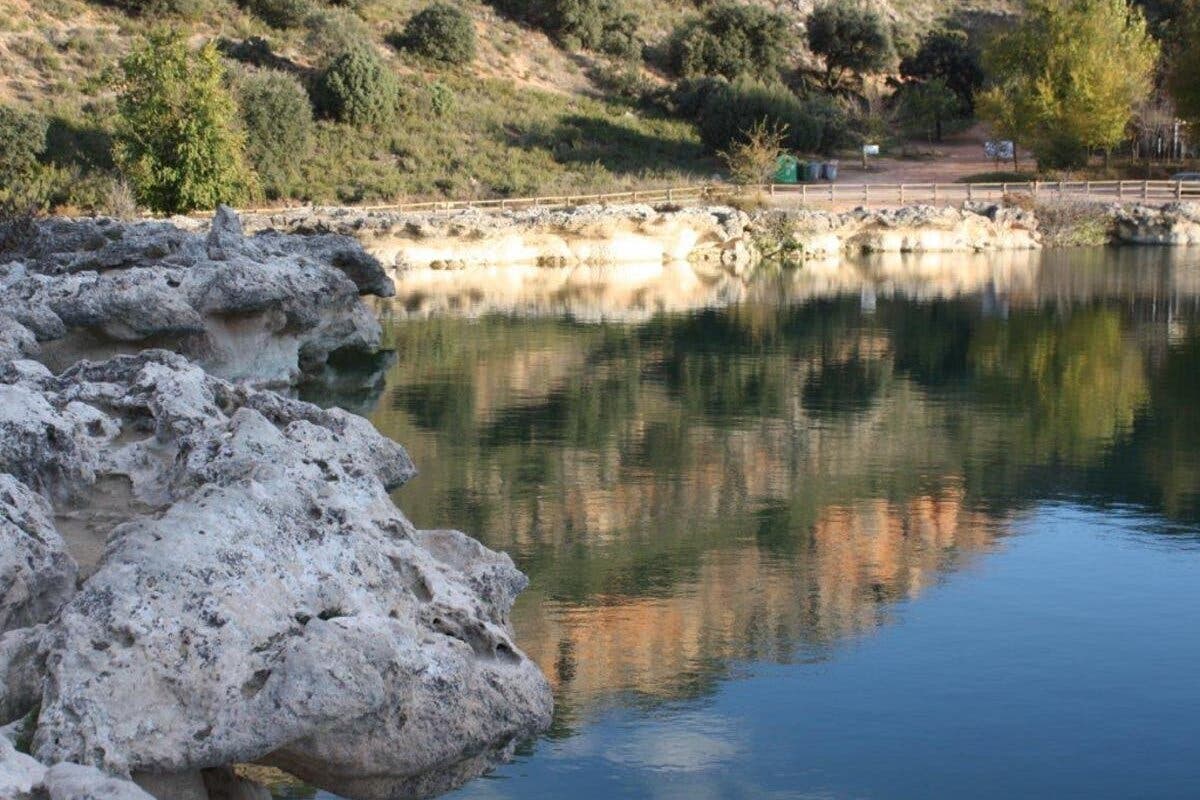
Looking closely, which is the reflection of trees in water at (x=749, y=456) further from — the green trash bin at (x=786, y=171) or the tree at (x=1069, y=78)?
the tree at (x=1069, y=78)

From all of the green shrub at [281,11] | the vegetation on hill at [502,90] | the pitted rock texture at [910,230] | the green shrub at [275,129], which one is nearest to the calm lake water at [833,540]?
the pitted rock texture at [910,230]

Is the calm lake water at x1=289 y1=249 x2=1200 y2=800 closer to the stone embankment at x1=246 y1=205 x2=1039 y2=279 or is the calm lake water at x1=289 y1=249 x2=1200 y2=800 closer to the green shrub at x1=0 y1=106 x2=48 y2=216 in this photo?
the stone embankment at x1=246 y1=205 x2=1039 y2=279

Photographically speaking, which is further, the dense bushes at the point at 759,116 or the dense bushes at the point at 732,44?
the dense bushes at the point at 732,44

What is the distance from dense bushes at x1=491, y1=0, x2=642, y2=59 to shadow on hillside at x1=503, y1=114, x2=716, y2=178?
9228 mm

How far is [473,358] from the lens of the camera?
26469 millimetres

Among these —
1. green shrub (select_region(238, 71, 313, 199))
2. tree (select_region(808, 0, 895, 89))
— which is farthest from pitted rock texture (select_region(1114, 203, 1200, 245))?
green shrub (select_region(238, 71, 313, 199))

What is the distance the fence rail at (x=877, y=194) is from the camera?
49344 mm

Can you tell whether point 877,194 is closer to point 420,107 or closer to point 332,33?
point 420,107

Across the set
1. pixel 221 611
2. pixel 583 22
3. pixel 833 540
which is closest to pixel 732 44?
pixel 583 22

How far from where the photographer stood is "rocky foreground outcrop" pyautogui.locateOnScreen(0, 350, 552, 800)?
24.2 ft

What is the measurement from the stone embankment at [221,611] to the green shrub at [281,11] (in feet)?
173

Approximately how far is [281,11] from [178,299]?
46734 mm

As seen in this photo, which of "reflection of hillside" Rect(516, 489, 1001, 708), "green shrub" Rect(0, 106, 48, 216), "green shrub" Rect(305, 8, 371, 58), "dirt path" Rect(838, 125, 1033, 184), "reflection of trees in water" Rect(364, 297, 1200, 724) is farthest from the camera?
"green shrub" Rect(305, 8, 371, 58)

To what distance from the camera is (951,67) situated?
7338 centimetres
